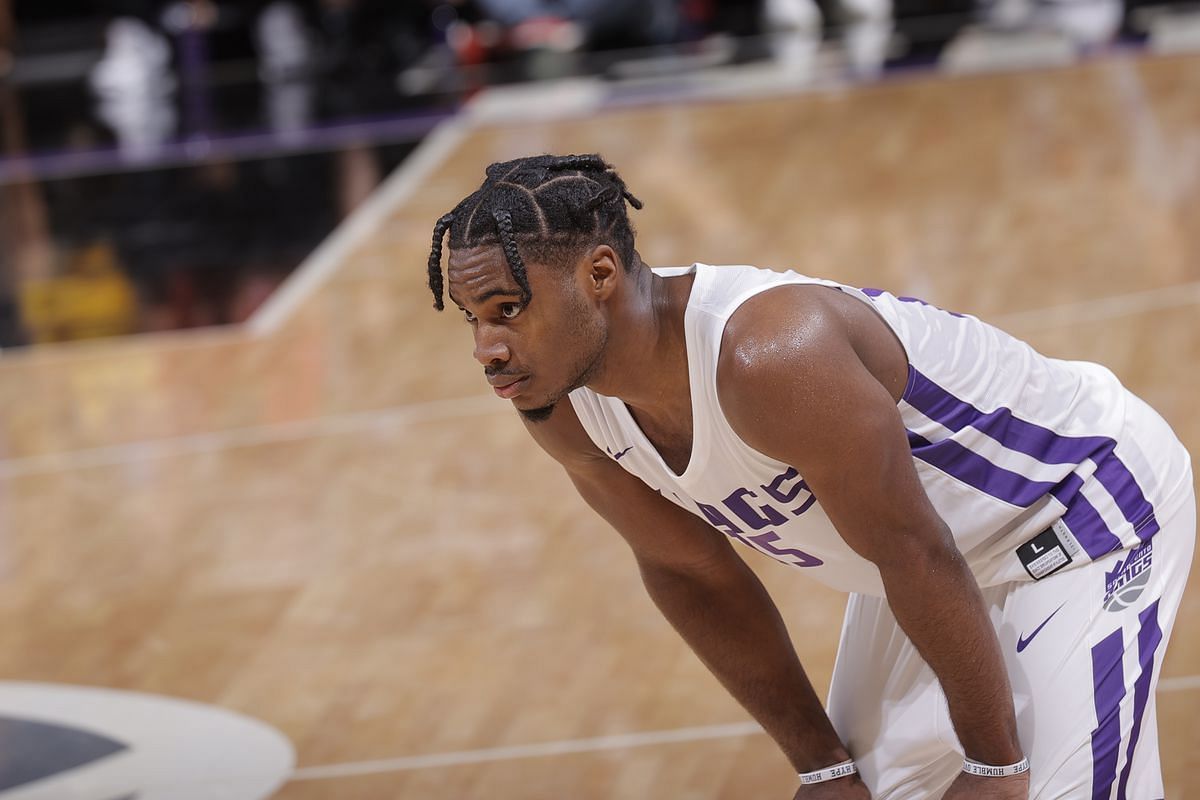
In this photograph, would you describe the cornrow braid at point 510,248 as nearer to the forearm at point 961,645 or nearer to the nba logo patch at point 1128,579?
the forearm at point 961,645

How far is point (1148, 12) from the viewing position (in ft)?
41.9

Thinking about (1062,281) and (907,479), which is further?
(1062,281)

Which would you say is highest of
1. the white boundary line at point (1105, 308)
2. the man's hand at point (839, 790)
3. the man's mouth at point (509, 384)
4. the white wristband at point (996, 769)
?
the man's mouth at point (509, 384)

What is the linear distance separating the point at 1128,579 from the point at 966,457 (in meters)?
0.31

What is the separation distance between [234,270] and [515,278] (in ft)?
21.9

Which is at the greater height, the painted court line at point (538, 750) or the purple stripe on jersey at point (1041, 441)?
the purple stripe on jersey at point (1041, 441)

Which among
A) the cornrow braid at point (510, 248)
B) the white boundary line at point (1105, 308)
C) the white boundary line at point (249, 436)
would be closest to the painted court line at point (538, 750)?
the cornrow braid at point (510, 248)

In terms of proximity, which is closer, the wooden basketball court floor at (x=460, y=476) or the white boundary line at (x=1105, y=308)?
the wooden basketball court floor at (x=460, y=476)

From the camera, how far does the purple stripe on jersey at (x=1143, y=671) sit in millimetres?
2326

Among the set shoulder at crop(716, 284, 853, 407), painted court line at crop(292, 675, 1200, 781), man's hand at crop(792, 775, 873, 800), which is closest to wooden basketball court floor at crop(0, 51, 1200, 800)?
painted court line at crop(292, 675, 1200, 781)

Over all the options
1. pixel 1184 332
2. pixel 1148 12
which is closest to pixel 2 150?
pixel 1148 12

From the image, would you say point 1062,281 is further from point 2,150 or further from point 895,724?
point 2,150

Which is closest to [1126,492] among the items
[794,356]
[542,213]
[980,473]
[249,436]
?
[980,473]

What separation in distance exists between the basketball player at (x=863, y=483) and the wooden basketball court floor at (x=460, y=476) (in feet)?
3.14
